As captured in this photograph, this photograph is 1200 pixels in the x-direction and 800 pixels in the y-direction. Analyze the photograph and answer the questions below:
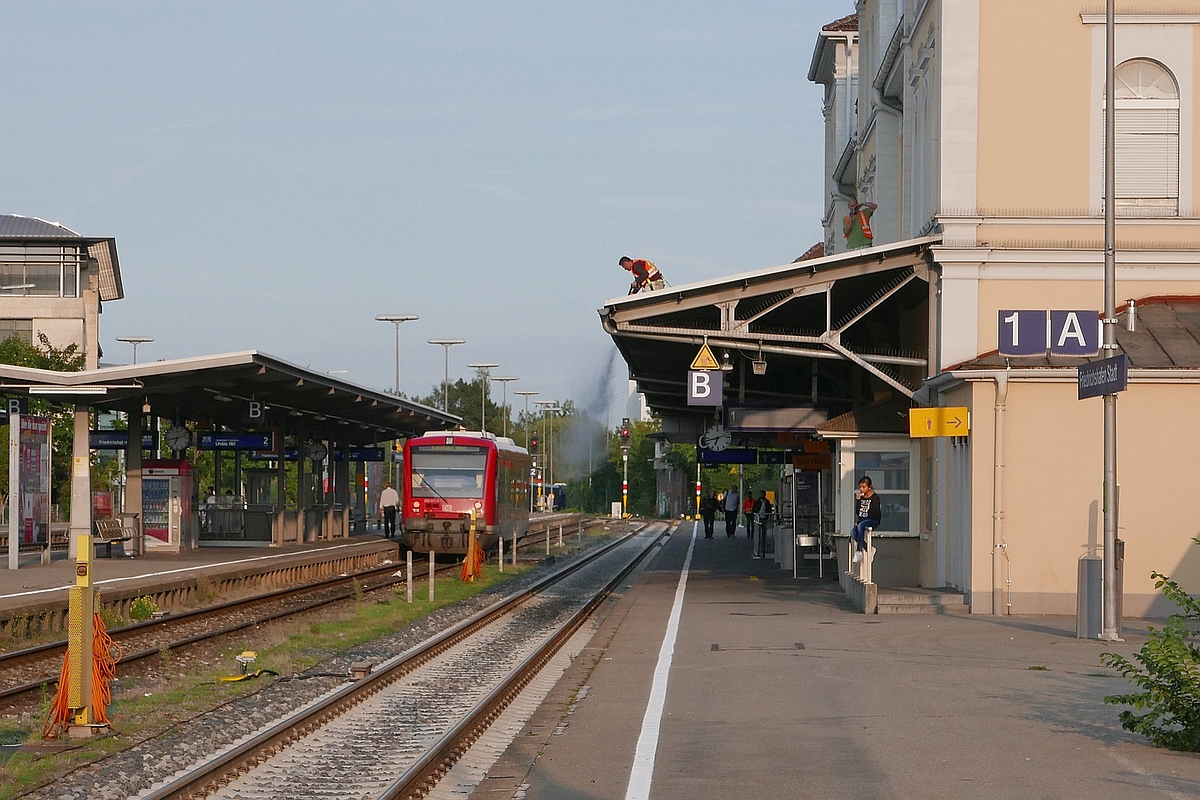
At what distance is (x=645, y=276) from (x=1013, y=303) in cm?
538

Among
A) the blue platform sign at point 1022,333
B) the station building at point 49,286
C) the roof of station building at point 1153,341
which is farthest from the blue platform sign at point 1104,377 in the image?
the station building at point 49,286

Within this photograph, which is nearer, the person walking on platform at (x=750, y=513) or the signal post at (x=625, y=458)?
the person walking on platform at (x=750, y=513)

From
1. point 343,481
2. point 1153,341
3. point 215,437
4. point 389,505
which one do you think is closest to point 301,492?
point 389,505

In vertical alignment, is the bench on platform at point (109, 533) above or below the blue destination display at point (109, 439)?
below

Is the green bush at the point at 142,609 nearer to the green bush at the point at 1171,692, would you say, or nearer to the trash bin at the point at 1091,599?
the trash bin at the point at 1091,599

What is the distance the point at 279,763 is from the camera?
9.57m

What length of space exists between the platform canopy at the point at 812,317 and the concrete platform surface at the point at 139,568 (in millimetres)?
8175

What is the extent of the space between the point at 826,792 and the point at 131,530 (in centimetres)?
2525

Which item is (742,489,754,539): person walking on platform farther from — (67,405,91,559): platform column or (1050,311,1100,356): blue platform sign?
(1050,311,1100,356): blue platform sign

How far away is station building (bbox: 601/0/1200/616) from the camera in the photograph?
60.7 feet

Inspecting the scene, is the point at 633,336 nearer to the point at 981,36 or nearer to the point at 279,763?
the point at 981,36

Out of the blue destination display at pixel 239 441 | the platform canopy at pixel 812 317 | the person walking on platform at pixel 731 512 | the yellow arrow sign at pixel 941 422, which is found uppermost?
the platform canopy at pixel 812 317

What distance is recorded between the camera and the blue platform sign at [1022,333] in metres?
17.6

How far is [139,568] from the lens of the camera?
2686cm
